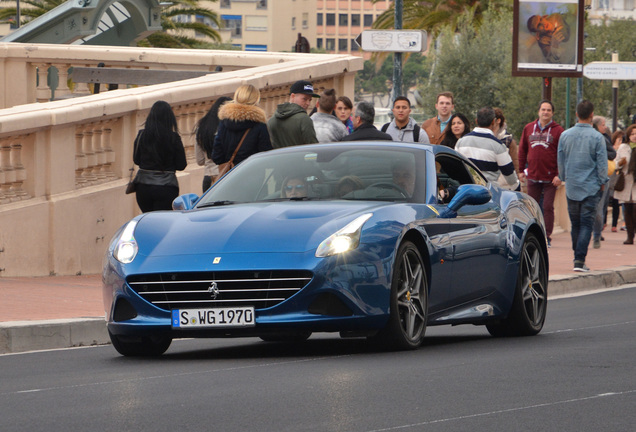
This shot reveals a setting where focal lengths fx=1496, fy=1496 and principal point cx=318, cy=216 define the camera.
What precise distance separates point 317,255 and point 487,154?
806 cm

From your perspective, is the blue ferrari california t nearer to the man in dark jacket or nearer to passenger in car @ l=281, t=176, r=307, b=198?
passenger in car @ l=281, t=176, r=307, b=198

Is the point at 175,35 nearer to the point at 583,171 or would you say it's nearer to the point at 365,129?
the point at 583,171

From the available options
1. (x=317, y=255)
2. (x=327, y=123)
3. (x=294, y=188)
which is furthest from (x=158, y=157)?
(x=317, y=255)

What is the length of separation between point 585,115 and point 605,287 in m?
2.02

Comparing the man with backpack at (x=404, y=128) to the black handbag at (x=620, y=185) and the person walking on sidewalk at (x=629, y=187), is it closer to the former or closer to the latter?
the person walking on sidewalk at (x=629, y=187)

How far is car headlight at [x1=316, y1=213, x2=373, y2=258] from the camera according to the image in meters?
8.43

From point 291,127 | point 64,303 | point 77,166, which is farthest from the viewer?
point 77,166

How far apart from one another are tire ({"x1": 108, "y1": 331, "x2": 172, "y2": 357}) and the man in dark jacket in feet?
16.8

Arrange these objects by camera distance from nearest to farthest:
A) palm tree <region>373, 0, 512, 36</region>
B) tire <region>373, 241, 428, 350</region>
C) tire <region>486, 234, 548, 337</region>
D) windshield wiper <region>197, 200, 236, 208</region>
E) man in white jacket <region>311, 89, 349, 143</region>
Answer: tire <region>373, 241, 428, 350</region> < windshield wiper <region>197, 200, 236, 208</region> < tire <region>486, 234, 548, 337</region> < man in white jacket <region>311, 89, 349, 143</region> < palm tree <region>373, 0, 512, 36</region>

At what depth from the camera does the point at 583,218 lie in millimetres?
17469

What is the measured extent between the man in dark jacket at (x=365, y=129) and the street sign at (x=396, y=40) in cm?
595

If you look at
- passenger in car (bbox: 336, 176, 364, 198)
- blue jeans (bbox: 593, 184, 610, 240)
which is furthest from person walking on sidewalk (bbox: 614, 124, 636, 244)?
passenger in car (bbox: 336, 176, 364, 198)

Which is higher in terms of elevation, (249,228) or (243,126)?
(243,126)

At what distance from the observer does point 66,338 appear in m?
10.5
